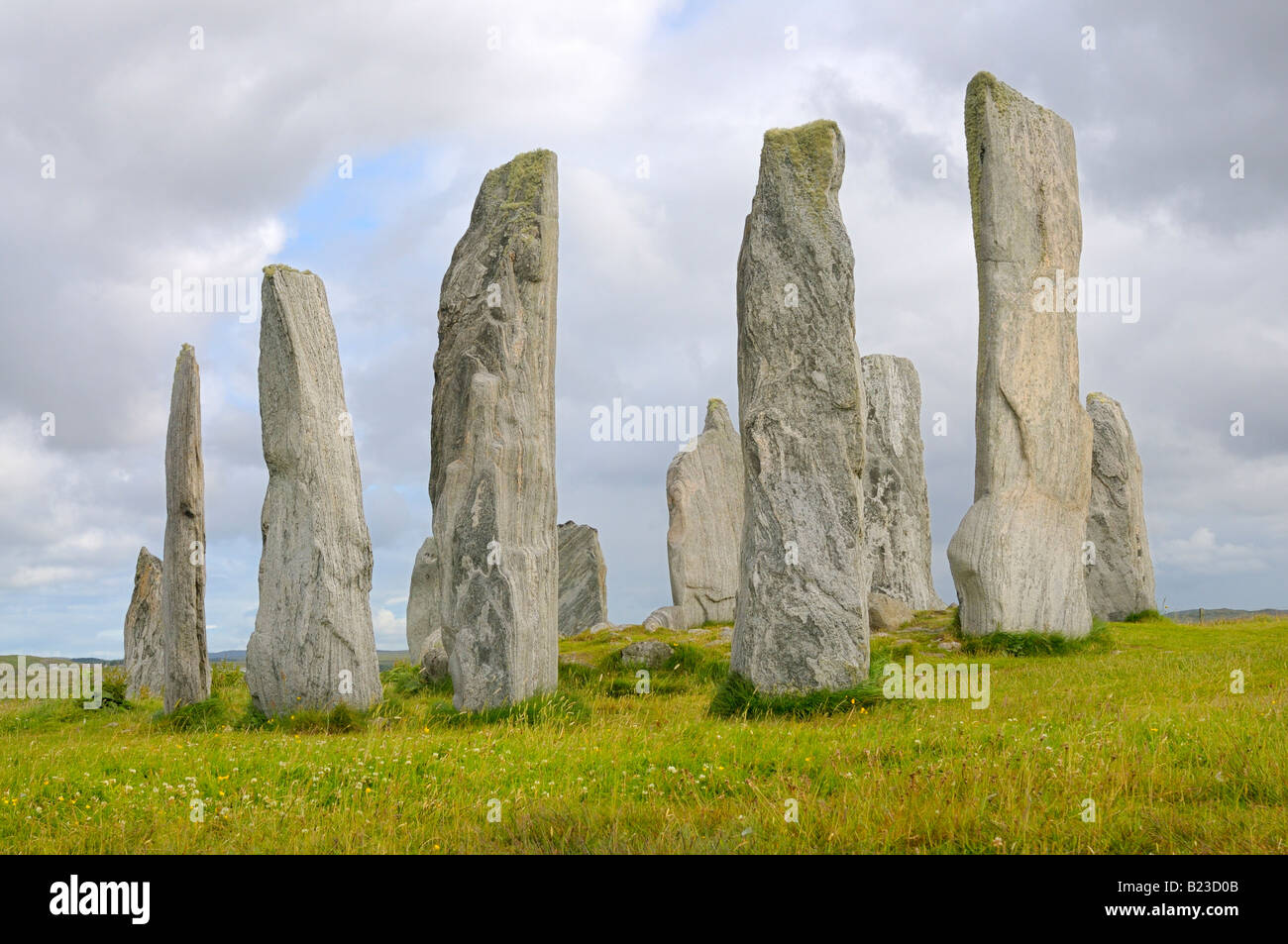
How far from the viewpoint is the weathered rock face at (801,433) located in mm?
11086

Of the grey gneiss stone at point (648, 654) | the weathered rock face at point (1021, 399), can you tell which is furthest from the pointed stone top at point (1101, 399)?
the grey gneiss stone at point (648, 654)

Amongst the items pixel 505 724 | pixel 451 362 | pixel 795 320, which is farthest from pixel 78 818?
pixel 795 320

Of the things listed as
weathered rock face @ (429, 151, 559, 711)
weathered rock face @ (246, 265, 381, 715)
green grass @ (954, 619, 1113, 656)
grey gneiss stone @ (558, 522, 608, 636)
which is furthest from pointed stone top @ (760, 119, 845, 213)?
grey gneiss stone @ (558, 522, 608, 636)

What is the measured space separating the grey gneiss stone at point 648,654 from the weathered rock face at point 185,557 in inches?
212

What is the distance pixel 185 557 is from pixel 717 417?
12.2m

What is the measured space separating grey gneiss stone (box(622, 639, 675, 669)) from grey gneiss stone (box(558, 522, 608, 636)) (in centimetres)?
925

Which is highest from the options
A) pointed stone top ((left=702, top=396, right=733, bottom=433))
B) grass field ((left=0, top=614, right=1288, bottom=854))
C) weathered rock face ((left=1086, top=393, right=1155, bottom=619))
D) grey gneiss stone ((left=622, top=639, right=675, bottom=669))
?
pointed stone top ((left=702, top=396, right=733, bottom=433))

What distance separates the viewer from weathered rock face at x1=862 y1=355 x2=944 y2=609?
22953 millimetres

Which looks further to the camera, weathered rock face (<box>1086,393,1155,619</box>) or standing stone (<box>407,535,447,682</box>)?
standing stone (<box>407,535,447,682</box>)

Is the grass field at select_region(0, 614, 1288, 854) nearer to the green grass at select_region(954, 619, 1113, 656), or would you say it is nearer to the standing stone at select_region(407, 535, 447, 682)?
the green grass at select_region(954, 619, 1113, 656)

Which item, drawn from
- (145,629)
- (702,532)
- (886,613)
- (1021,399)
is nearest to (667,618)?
(702,532)

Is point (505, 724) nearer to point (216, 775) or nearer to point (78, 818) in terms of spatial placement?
point (216, 775)

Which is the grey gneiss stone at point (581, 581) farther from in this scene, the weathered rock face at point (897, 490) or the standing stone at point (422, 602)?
the weathered rock face at point (897, 490)

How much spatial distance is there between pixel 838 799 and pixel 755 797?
0.55 metres
